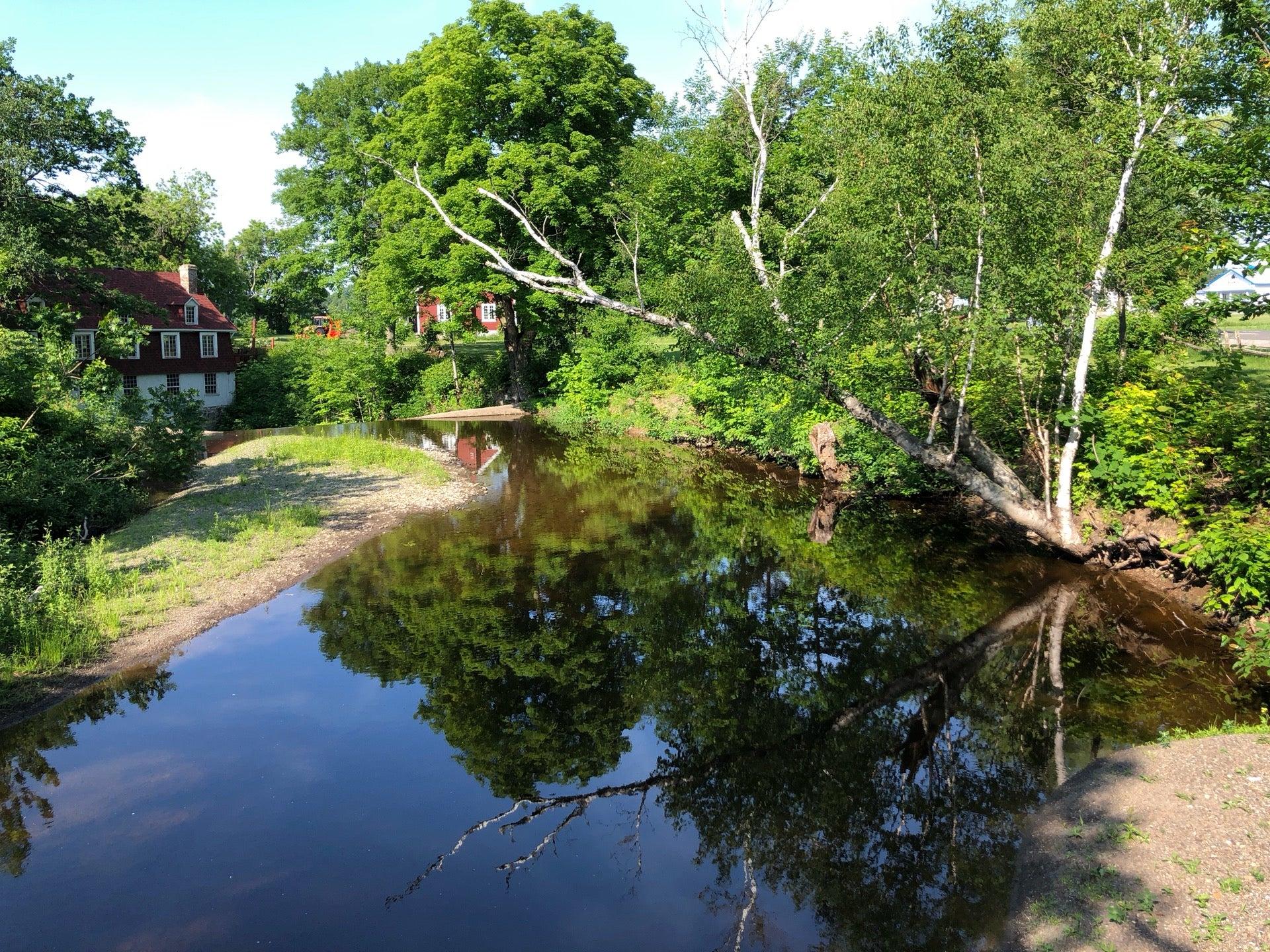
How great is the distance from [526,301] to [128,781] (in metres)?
29.0

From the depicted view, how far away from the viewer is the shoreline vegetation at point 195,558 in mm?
12148

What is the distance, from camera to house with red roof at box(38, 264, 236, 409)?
4097 cm

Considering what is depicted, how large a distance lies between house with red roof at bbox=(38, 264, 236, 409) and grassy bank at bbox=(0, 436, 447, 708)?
17.8 metres

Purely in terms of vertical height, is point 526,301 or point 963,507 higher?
point 526,301

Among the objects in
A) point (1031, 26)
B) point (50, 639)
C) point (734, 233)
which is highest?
point (1031, 26)

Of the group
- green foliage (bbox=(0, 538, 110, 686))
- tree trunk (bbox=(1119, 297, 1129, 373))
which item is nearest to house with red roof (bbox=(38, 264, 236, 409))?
green foliage (bbox=(0, 538, 110, 686))

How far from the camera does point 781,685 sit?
11.6 m

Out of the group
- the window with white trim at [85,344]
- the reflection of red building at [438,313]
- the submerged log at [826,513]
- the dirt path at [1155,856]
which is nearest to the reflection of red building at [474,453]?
the reflection of red building at [438,313]

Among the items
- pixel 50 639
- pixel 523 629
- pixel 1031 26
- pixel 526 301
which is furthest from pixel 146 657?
pixel 526 301

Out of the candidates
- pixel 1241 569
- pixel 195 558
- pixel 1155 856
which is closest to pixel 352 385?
pixel 195 558

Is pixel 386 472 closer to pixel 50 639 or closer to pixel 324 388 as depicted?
pixel 50 639

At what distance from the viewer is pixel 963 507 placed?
782 inches

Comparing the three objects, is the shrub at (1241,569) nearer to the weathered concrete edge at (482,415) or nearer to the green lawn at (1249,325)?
the green lawn at (1249,325)

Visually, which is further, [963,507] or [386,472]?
[386,472]
